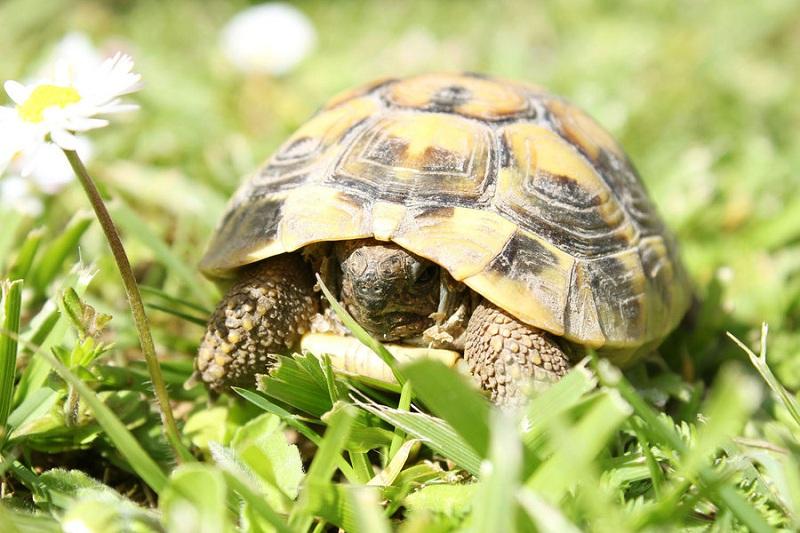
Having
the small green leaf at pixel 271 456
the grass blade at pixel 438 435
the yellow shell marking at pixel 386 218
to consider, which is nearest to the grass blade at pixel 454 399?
the grass blade at pixel 438 435

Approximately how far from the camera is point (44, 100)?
1.67 meters

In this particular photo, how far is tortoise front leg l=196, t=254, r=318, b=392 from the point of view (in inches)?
87.5

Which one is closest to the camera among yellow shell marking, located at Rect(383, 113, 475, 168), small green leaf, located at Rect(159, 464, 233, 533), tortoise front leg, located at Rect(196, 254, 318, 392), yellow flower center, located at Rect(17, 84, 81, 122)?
small green leaf, located at Rect(159, 464, 233, 533)

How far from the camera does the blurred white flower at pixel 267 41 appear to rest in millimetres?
5250

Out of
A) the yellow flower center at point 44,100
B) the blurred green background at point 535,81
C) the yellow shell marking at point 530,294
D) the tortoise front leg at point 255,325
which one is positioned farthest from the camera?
the blurred green background at point 535,81

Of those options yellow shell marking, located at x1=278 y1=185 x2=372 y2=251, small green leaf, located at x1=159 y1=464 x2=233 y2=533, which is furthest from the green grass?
yellow shell marking, located at x1=278 y1=185 x2=372 y2=251

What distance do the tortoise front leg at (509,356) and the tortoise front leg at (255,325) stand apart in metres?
0.56

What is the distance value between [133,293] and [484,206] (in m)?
1.03

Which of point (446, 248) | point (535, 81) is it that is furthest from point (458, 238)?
point (535, 81)

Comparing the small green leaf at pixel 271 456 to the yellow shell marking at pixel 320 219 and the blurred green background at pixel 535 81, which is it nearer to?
the yellow shell marking at pixel 320 219

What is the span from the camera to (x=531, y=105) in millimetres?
2711

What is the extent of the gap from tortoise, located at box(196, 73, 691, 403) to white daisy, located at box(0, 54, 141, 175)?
0.70m

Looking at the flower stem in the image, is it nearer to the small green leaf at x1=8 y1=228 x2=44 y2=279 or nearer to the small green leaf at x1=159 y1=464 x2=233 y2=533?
the small green leaf at x1=159 y1=464 x2=233 y2=533

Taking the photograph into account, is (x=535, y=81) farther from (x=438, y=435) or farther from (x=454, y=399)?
(x=454, y=399)
